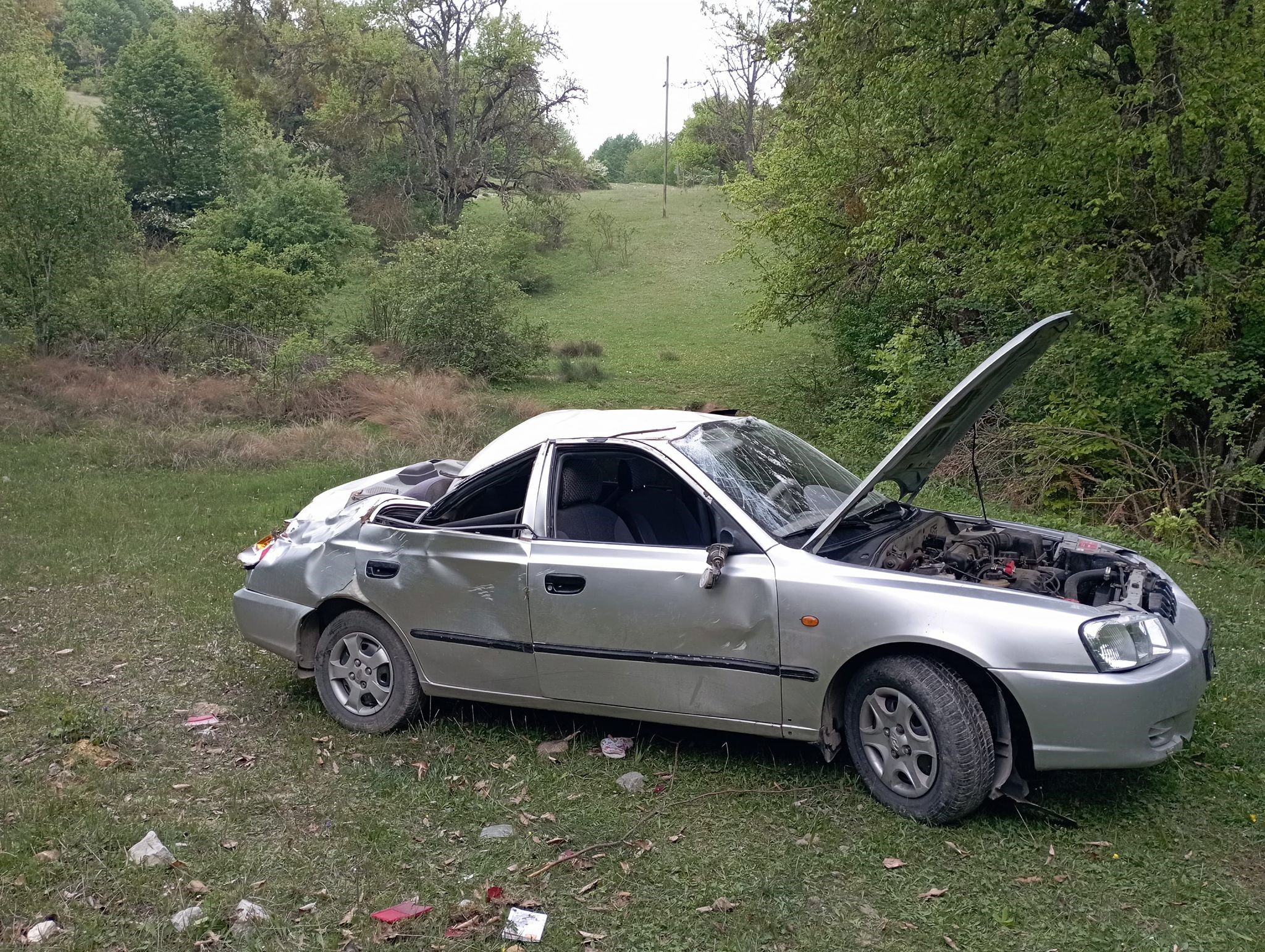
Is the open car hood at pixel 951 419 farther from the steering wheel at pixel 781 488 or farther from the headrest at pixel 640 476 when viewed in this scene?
the headrest at pixel 640 476

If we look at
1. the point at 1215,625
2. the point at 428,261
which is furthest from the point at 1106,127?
the point at 428,261

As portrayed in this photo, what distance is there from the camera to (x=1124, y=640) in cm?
391

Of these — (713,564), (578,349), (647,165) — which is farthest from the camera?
(647,165)

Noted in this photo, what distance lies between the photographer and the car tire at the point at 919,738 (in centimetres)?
397

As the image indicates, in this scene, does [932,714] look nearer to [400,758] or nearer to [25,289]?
[400,758]

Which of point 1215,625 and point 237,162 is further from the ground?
point 237,162

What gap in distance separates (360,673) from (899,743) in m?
2.87

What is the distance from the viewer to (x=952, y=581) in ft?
13.5

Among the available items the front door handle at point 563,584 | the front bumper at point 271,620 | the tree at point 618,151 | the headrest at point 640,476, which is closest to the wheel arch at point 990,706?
the front door handle at point 563,584

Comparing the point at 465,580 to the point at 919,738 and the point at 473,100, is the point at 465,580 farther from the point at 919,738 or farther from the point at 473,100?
the point at 473,100

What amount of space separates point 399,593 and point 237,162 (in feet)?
127

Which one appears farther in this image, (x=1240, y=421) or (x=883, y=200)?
(x=883, y=200)

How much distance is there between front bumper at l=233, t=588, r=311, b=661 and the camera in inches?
216

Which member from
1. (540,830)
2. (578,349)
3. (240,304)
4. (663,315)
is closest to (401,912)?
(540,830)
